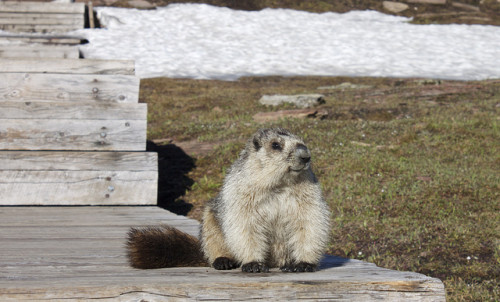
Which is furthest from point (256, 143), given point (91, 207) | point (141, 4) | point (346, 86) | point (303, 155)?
point (141, 4)

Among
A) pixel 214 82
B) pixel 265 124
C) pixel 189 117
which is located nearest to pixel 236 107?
pixel 189 117

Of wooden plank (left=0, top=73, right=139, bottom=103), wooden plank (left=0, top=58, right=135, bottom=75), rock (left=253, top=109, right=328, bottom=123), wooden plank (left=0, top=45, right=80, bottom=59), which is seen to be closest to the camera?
wooden plank (left=0, top=73, right=139, bottom=103)

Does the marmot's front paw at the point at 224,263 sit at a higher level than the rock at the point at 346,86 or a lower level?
higher

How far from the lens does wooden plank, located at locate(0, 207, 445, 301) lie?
2.93 meters

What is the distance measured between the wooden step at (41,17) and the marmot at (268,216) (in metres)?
16.4

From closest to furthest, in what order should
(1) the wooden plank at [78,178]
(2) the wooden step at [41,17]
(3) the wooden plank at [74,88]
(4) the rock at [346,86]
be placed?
(1) the wooden plank at [78,178]
(3) the wooden plank at [74,88]
(2) the wooden step at [41,17]
(4) the rock at [346,86]

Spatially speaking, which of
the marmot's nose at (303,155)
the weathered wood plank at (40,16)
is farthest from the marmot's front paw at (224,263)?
the weathered wood plank at (40,16)

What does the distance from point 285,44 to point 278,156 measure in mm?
24447

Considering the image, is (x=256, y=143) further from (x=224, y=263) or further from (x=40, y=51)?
(x=40, y=51)

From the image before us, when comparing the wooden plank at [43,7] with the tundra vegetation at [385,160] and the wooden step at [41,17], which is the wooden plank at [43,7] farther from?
the tundra vegetation at [385,160]

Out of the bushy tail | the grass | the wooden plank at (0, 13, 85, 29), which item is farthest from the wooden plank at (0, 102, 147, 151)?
the wooden plank at (0, 13, 85, 29)

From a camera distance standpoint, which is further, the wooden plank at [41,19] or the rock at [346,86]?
the rock at [346,86]

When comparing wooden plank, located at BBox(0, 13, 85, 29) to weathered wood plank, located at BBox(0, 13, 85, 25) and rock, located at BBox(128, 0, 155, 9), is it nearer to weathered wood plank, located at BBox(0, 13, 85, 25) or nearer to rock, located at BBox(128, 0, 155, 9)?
weathered wood plank, located at BBox(0, 13, 85, 25)

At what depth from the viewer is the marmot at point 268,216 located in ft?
12.5
